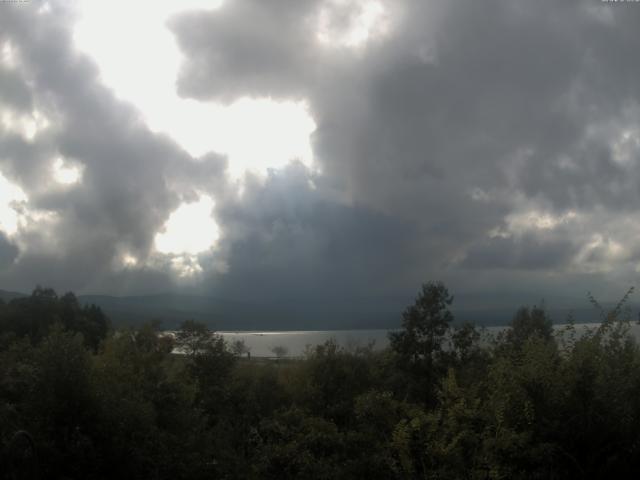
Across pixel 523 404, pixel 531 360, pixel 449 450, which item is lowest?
pixel 449 450

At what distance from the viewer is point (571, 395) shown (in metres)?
14.2

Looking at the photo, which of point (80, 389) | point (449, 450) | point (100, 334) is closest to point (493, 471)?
point (449, 450)

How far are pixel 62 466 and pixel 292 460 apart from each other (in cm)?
569

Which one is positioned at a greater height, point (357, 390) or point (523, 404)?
point (523, 404)

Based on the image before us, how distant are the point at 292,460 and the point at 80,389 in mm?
5783

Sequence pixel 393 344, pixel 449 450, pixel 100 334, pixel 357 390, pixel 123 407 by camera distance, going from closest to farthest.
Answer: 1. pixel 449 450
2. pixel 123 407
3. pixel 357 390
4. pixel 393 344
5. pixel 100 334

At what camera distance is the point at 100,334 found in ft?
261

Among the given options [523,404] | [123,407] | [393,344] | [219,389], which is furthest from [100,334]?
[523,404]

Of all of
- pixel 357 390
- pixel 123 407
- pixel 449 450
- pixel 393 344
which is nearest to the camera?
pixel 449 450

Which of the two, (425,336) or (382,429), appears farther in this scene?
(425,336)

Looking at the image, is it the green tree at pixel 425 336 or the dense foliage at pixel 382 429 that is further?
the green tree at pixel 425 336

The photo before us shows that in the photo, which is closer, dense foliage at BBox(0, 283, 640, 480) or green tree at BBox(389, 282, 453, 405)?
dense foliage at BBox(0, 283, 640, 480)

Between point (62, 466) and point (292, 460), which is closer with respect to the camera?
point (62, 466)

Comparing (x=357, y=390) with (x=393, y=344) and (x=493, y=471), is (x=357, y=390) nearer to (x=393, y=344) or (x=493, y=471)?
(x=393, y=344)
